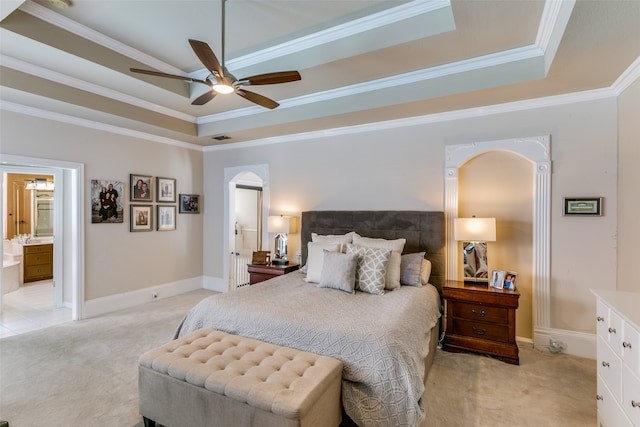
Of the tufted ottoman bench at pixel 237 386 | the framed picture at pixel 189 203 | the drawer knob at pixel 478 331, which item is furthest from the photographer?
the framed picture at pixel 189 203

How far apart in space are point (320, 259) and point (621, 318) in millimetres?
2440

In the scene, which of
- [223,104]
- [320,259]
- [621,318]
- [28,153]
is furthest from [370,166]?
[28,153]

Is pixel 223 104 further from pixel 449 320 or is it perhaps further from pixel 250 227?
pixel 449 320

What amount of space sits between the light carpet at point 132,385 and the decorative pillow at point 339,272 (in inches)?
43.6

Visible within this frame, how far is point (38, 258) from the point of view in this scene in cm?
606

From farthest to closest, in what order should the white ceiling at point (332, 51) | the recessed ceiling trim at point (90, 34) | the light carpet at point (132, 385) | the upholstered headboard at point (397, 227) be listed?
the upholstered headboard at point (397, 227)
the recessed ceiling trim at point (90, 34)
the white ceiling at point (332, 51)
the light carpet at point (132, 385)

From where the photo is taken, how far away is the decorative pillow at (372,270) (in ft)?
10.0

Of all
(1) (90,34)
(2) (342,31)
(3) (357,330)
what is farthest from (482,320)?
(1) (90,34)

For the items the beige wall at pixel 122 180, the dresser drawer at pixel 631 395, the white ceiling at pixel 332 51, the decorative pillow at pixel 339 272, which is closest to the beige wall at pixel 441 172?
the white ceiling at pixel 332 51

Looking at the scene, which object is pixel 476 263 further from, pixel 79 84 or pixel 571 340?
pixel 79 84

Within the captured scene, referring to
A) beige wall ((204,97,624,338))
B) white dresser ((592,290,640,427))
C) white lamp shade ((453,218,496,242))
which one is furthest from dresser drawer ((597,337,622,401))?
beige wall ((204,97,624,338))

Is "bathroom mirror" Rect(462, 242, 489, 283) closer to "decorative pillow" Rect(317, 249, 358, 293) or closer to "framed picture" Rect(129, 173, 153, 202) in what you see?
"decorative pillow" Rect(317, 249, 358, 293)

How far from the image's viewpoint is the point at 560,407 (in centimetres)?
233

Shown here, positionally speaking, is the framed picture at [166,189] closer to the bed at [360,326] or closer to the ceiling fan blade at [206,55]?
the bed at [360,326]
